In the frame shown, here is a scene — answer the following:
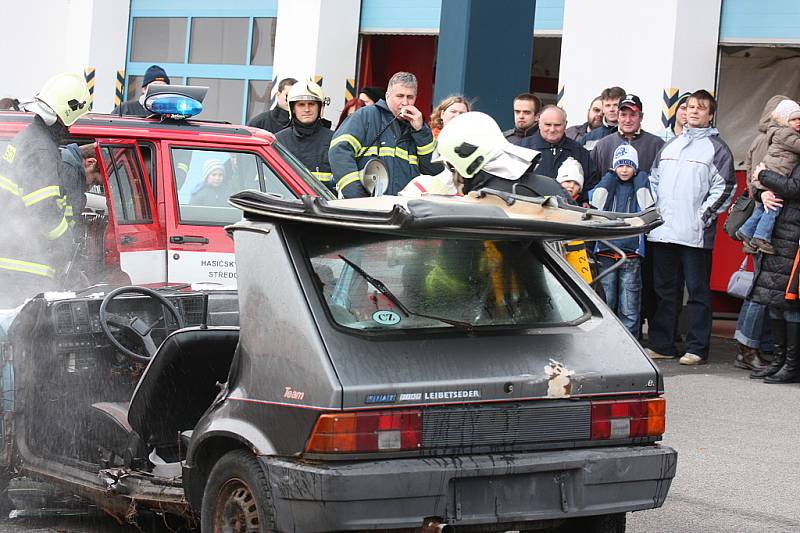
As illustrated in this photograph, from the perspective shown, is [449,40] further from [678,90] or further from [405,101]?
[678,90]

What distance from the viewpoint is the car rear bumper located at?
4.12 metres

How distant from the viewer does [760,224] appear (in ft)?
33.0

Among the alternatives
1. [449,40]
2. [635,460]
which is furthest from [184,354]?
[449,40]

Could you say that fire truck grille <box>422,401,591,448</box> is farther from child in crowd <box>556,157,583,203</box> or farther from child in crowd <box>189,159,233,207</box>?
child in crowd <box>556,157,583,203</box>

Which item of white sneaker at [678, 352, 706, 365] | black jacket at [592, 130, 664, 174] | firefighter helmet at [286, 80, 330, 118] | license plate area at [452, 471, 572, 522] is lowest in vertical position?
white sneaker at [678, 352, 706, 365]

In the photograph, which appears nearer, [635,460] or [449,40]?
[635,460]

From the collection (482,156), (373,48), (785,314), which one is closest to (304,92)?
(785,314)

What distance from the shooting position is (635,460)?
4.56m

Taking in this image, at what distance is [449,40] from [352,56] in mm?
6621

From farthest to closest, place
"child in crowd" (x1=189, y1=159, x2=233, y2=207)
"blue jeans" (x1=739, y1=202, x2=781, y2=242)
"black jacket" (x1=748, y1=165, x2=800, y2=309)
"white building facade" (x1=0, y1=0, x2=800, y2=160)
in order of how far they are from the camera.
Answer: "white building facade" (x1=0, y1=0, x2=800, y2=160), "blue jeans" (x1=739, y1=202, x2=781, y2=242), "black jacket" (x1=748, y1=165, x2=800, y2=309), "child in crowd" (x1=189, y1=159, x2=233, y2=207)

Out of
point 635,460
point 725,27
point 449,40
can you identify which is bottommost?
point 635,460

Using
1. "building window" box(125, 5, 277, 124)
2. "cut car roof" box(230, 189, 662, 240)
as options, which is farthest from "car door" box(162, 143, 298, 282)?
"building window" box(125, 5, 277, 124)

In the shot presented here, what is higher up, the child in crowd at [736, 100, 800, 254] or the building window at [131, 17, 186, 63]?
the building window at [131, 17, 186, 63]

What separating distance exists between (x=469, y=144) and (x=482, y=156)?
90 mm
